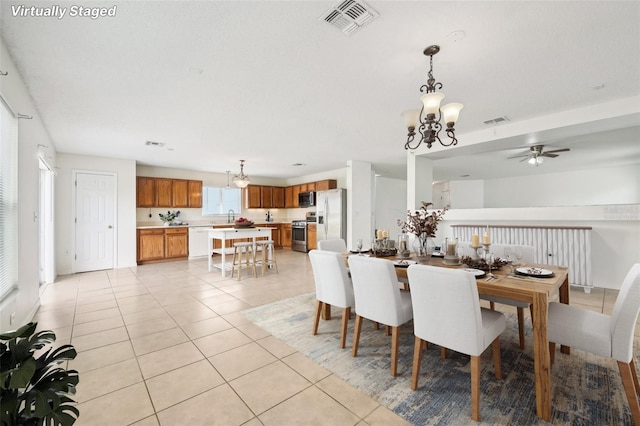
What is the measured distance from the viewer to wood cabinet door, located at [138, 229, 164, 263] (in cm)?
625

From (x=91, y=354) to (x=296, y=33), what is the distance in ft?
9.90

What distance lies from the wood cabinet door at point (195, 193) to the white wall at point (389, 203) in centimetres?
527

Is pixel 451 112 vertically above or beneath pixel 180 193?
above

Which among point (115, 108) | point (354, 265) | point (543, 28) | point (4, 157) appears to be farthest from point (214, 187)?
point (543, 28)

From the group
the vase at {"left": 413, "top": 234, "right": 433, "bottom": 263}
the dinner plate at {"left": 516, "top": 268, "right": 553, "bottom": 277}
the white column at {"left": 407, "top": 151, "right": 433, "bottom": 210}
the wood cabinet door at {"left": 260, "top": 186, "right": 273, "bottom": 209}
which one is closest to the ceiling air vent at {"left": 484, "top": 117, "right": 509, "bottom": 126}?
the white column at {"left": 407, "top": 151, "right": 433, "bottom": 210}

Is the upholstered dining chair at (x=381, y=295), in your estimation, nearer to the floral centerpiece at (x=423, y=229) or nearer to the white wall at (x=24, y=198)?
the floral centerpiece at (x=423, y=229)

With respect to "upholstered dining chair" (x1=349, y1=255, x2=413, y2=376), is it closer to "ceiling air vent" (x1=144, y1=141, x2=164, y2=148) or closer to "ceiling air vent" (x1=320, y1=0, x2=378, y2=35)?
"ceiling air vent" (x1=320, y1=0, x2=378, y2=35)

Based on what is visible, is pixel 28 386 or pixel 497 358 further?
pixel 497 358

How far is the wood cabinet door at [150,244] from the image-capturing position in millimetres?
6250

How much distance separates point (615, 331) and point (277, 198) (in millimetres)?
8427

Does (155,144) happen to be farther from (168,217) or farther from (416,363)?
(416,363)

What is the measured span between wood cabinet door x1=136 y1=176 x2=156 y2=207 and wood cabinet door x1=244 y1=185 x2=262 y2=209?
2564mm

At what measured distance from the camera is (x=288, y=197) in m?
9.33

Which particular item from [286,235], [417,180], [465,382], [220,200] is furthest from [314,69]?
[286,235]
